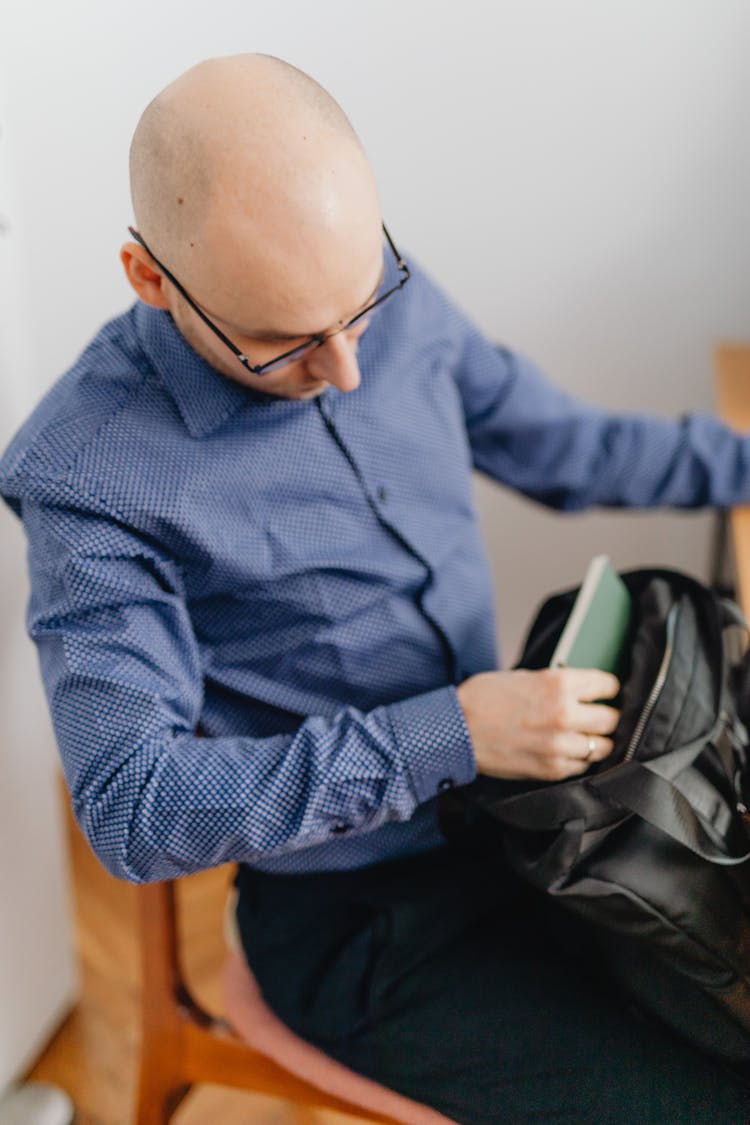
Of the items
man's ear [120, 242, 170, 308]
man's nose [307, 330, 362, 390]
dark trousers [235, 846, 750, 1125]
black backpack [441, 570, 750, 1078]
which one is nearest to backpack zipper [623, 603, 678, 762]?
black backpack [441, 570, 750, 1078]

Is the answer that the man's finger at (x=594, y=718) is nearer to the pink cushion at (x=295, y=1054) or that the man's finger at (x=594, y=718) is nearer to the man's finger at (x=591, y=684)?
the man's finger at (x=591, y=684)

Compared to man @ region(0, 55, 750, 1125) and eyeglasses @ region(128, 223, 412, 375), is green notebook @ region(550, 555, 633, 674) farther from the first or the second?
eyeglasses @ region(128, 223, 412, 375)

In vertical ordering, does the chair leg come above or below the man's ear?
below

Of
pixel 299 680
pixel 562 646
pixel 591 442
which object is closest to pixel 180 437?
pixel 299 680

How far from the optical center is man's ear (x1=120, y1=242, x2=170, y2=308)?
782mm

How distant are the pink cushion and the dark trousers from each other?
0.05ft

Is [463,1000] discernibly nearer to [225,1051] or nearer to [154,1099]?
[225,1051]

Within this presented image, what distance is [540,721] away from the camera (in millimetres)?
833

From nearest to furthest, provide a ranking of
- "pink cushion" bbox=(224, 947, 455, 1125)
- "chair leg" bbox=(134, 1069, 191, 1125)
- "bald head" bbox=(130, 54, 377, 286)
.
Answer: "bald head" bbox=(130, 54, 377, 286) < "pink cushion" bbox=(224, 947, 455, 1125) < "chair leg" bbox=(134, 1069, 191, 1125)

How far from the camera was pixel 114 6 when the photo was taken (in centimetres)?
80

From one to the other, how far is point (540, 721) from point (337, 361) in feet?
1.04

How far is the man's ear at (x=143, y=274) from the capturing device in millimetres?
782

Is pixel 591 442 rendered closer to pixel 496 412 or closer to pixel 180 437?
pixel 496 412

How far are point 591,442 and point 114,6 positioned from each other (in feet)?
2.06
